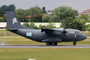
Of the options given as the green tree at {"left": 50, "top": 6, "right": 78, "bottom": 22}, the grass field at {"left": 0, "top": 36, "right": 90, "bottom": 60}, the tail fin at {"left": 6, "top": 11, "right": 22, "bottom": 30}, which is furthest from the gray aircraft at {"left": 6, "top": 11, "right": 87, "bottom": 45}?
the green tree at {"left": 50, "top": 6, "right": 78, "bottom": 22}

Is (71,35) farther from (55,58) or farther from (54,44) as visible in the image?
(55,58)

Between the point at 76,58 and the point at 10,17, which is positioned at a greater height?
the point at 10,17

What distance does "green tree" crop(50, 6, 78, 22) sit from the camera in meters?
172

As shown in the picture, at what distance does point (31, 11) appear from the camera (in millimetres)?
192375

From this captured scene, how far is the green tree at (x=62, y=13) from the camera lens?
172m

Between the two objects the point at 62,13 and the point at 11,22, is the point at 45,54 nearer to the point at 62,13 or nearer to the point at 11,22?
the point at 11,22

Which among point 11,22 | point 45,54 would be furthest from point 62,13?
point 45,54

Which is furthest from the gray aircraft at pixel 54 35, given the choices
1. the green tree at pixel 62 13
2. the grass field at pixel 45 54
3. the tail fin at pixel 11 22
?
the green tree at pixel 62 13

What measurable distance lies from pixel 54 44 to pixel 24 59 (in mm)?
19202

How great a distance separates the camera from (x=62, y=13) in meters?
176

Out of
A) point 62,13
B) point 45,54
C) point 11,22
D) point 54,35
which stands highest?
point 62,13

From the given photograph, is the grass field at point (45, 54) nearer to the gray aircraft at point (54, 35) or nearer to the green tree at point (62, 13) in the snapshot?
the gray aircraft at point (54, 35)

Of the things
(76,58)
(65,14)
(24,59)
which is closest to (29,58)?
(24,59)

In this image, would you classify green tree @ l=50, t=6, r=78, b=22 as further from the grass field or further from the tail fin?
the grass field
